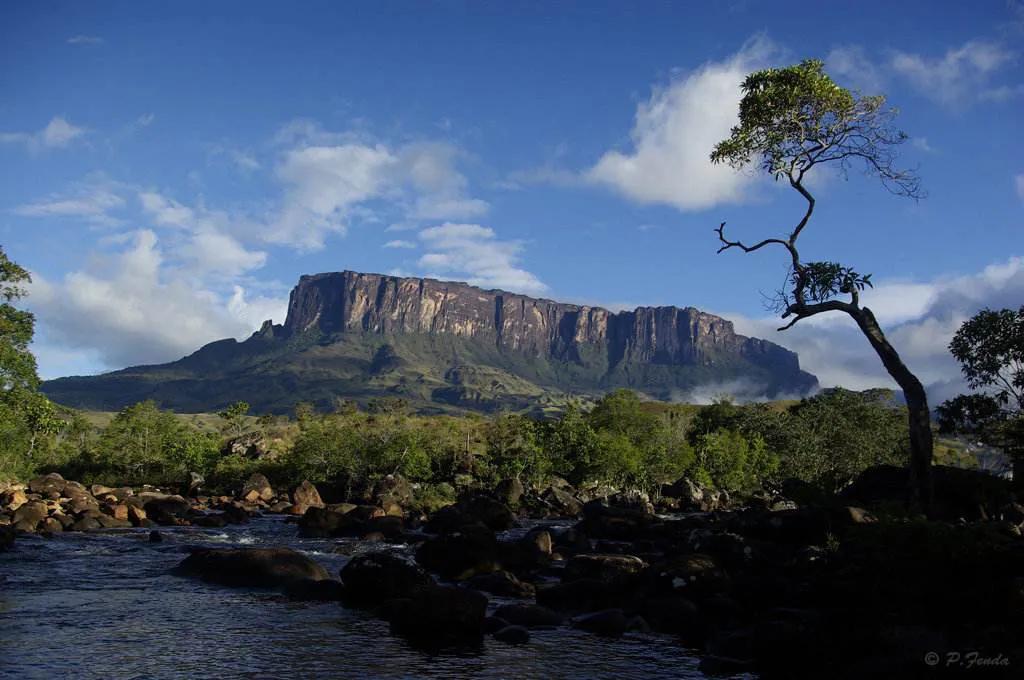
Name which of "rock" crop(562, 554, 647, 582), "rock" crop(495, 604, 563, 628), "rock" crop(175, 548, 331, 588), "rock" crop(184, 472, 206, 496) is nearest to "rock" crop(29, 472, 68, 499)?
"rock" crop(184, 472, 206, 496)

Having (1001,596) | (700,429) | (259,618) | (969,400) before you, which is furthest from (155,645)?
(700,429)

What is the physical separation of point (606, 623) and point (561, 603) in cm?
348

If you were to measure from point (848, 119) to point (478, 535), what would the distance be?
72.2 ft

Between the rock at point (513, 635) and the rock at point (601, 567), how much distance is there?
6.80m

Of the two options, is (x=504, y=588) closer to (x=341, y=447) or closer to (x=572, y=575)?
(x=572, y=575)

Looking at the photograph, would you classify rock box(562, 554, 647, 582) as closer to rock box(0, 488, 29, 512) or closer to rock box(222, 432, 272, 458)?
rock box(0, 488, 29, 512)

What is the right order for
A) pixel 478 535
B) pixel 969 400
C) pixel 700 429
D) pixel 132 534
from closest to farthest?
pixel 969 400 < pixel 478 535 < pixel 132 534 < pixel 700 429

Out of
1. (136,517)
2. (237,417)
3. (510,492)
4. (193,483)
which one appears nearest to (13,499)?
(136,517)

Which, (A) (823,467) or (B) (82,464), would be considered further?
(A) (823,467)

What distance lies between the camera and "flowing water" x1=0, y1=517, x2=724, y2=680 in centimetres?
1652

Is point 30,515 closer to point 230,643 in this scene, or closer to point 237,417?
point 230,643

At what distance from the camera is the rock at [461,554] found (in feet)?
97.9

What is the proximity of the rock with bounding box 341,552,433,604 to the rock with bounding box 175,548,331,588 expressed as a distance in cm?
299

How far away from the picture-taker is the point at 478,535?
31781 mm
